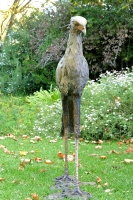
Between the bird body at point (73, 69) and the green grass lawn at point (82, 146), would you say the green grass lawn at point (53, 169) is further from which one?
the bird body at point (73, 69)

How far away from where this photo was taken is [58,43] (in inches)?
480

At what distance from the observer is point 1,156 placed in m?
6.06

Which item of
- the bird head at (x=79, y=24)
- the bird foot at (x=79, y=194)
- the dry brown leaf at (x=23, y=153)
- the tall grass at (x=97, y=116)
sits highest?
the bird head at (x=79, y=24)

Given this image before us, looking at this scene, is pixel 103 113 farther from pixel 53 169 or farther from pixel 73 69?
pixel 73 69

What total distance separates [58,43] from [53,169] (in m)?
7.33

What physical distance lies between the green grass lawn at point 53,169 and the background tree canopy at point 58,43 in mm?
5025

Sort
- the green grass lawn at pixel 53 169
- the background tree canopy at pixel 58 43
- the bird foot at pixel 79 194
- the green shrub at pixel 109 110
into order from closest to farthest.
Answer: the bird foot at pixel 79 194
the green grass lawn at pixel 53 169
the green shrub at pixel 109 110
the background tree canopy at pixel 58 43

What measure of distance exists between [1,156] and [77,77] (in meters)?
2.53

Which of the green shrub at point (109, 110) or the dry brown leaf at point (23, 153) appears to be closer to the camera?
the dry brown leaf at point (23, 153)

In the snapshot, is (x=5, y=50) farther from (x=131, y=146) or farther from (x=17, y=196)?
(x=17, y=196)

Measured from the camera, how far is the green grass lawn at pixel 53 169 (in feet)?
14.7

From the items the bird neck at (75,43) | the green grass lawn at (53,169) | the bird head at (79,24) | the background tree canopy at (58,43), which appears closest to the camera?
the bird head at (79,24)

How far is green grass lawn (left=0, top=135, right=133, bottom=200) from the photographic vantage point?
4477 mm

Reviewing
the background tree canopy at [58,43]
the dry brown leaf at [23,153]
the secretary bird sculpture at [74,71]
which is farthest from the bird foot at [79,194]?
the background tree canopy at [58,43]
